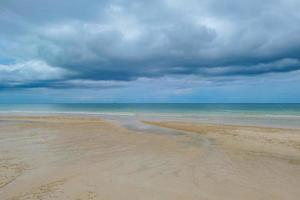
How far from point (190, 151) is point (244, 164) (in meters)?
2.71

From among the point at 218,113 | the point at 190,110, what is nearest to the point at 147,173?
the point at 218,113

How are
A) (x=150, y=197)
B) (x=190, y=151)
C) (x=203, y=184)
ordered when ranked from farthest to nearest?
(x=190, y=151), (x=203, y=184), (x=150, y=197)

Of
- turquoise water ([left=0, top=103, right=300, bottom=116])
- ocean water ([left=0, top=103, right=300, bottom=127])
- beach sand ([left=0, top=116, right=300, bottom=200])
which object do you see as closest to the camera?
beach sand ([left=0, top=116, right=300, bottom=200])

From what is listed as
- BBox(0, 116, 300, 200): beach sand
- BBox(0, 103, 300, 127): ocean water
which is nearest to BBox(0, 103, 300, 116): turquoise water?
BBox(0, 103, 300, 127): ocean water

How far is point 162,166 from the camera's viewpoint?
726 centimetres

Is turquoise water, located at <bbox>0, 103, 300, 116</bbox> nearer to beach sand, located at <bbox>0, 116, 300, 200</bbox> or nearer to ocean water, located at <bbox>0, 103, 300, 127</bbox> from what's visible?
ocean water, located at <bbox>0, 103, 300, 127</bbox>

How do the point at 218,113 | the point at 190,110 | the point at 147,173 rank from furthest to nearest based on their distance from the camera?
the point at 190,110 → the point at 218,113 → the point at 147,173

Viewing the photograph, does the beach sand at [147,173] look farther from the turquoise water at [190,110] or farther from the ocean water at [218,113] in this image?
the turquoise water at [190,110]

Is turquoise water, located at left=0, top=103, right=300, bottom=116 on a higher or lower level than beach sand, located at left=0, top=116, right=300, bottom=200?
higher

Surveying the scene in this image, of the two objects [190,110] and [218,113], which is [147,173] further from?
[190,110]

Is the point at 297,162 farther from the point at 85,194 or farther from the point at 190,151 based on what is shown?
the point at 85,194

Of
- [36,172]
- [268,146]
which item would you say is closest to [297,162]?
[268,146]

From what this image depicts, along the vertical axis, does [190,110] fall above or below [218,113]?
above

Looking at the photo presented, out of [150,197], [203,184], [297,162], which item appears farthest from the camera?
[297,162]
